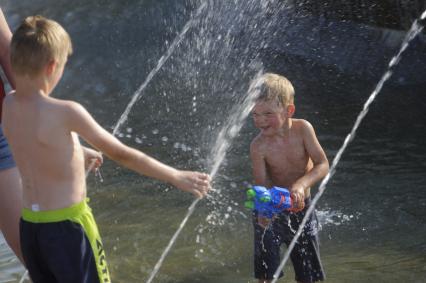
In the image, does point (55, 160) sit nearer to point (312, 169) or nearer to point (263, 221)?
point (263, 221)

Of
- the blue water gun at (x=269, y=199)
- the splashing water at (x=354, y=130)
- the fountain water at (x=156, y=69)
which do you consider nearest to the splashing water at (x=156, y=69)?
the fountain water at (x=156, y=69)

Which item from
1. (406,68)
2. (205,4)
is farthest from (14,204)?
(205,4)

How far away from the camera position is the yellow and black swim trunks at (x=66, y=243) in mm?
3094

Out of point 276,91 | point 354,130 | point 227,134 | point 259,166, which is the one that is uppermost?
point 354,130

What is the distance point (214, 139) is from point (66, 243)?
4361 mm

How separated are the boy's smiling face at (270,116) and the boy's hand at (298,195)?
35cm

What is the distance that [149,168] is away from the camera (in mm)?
3121

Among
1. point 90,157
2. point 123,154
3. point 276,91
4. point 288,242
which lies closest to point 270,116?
point 276,91

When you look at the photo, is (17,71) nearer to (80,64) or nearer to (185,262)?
(185,262)

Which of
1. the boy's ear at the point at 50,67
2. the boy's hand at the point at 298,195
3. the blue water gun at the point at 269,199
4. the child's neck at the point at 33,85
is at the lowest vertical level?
the blue water gun at the point at 269,199

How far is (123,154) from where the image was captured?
3111 mm

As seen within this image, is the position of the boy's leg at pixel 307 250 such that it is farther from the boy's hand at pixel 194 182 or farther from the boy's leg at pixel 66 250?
the boy's leg at pixel 66 250

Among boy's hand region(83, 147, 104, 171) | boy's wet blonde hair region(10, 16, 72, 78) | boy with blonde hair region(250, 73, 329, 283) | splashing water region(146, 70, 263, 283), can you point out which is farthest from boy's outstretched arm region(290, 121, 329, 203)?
splashing water region(146, 70, 263, 283)

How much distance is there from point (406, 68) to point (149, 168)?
6149 millimetres
